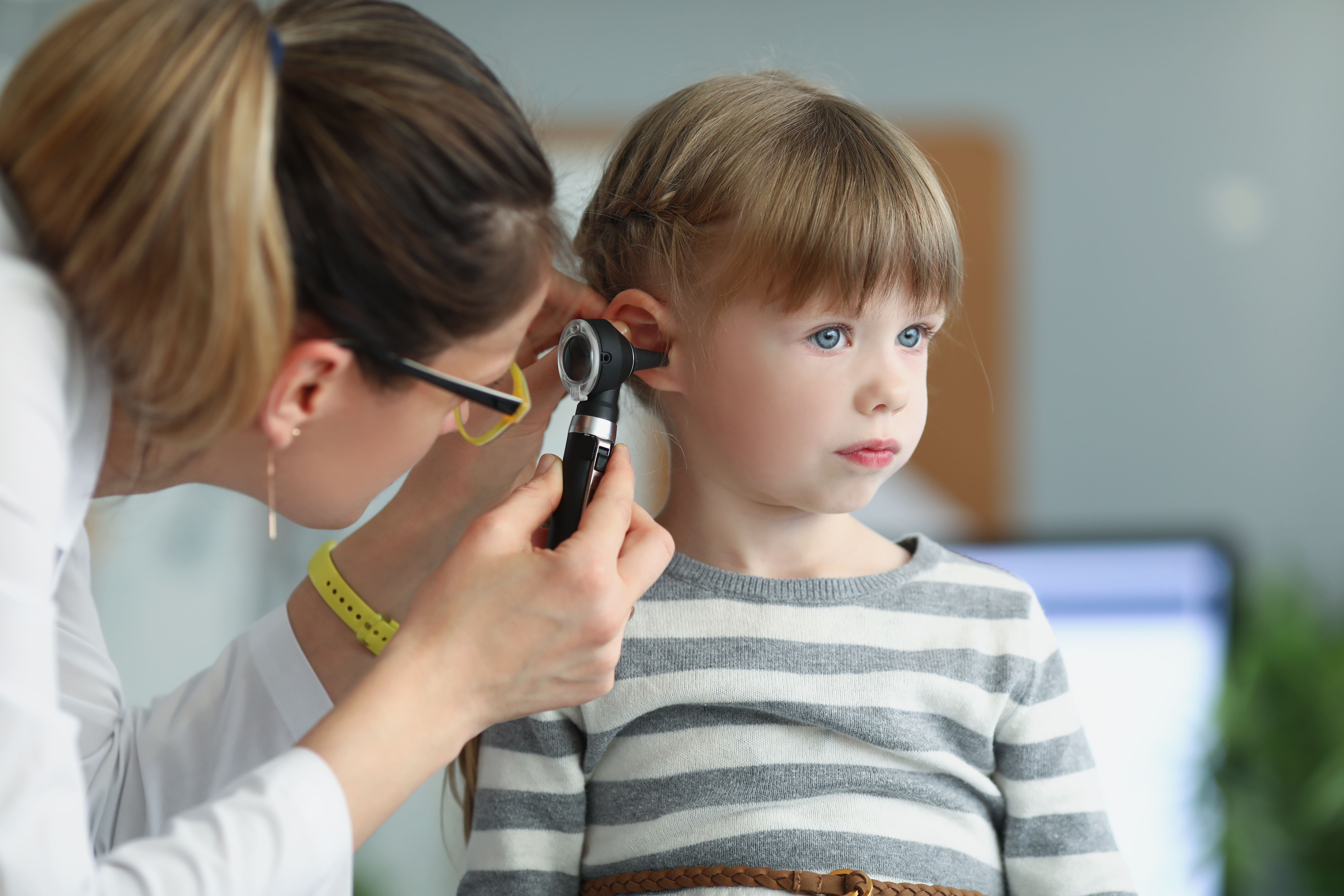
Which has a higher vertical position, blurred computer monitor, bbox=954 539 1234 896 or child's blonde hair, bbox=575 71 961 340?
child's blonde hair, bbox=575 71 961 340

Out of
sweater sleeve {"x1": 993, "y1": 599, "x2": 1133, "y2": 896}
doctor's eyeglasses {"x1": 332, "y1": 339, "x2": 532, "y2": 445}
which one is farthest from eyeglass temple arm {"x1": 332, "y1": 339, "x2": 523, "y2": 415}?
sweater sleeve {"x1": 993, "y1": 599, "x2": 1133, "y2": 896}

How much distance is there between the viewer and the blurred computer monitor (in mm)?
1767

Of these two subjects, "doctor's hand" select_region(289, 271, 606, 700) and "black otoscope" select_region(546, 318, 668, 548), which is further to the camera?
"doctor's hand" select_region(289, 271, 606, 700)

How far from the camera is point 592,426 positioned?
913 mm

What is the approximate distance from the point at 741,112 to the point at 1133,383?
209 centimetres

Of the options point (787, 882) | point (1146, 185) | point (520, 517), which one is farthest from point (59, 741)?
point (1146, 185)

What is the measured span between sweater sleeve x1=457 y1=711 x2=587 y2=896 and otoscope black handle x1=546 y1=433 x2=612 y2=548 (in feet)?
0.59

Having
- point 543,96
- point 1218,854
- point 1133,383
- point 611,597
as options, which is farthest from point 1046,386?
point 611,597

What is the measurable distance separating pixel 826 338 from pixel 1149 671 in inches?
46.1

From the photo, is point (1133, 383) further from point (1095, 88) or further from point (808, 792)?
point (808, 792)

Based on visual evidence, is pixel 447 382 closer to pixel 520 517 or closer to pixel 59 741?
pixel 520 517

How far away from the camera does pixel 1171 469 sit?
9.07 feet

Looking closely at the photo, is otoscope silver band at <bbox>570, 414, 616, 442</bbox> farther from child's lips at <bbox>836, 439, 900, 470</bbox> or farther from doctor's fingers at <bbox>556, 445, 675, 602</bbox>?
child's lips at <bbox>836, 439, 900, 470</bbox>

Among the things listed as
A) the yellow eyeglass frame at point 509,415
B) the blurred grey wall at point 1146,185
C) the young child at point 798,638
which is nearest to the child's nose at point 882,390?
the young child at point 798,638
